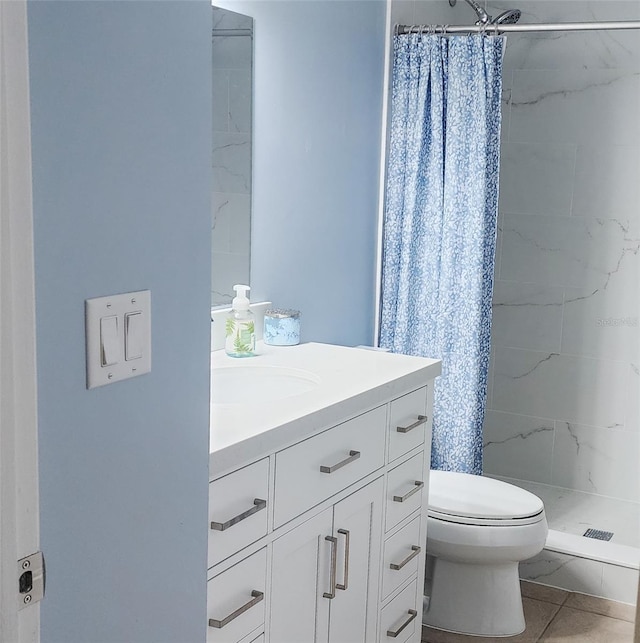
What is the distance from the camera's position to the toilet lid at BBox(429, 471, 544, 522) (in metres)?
2.68

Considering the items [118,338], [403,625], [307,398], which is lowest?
[403,625]

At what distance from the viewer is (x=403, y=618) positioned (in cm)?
241

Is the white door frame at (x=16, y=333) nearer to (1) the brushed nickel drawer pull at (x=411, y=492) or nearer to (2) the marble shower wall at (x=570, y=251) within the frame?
(1) the brushed nickel drawer pull at (x=411, y=492)

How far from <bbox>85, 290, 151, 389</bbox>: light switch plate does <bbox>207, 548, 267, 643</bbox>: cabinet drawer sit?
0.59 meters

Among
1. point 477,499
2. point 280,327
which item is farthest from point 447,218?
point 477,499

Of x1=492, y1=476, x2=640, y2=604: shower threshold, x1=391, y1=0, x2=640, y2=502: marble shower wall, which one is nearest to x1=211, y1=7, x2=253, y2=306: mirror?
x1=391, y1=0, x2=640, y2=502: marble shower wall

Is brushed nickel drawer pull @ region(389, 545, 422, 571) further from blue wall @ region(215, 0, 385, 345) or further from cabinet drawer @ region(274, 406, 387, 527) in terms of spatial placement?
blue wall @ region(215, 0, 385, 345)

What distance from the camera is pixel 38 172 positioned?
0.93 m

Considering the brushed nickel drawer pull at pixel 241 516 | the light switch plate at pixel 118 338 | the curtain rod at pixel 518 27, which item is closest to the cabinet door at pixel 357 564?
the brushed nickel drawer pull at pixel 241 516

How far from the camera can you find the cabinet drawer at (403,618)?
229 cm

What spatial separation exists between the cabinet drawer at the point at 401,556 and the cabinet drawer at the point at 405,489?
0.15 feet

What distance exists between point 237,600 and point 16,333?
898mm

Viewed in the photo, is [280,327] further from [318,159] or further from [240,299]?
[318,159]

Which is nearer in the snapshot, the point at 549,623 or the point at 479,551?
the point at 479,551
